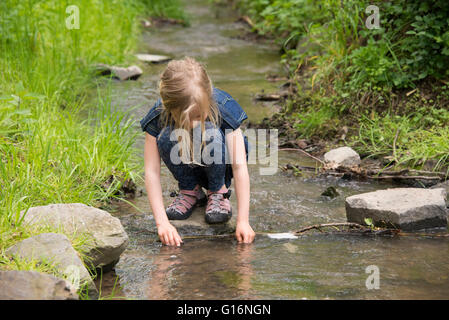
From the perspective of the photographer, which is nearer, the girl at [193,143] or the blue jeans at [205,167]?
the girl at [193,143]

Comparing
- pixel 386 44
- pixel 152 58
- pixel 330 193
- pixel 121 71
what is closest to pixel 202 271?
pixel 330 193

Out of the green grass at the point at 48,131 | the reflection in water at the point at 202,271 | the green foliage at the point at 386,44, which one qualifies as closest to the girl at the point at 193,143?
the reflection in water at the point at 202,271

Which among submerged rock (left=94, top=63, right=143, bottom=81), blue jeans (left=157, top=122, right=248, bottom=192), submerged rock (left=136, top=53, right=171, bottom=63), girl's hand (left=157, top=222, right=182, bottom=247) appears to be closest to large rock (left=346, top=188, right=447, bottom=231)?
blue jeans (left=157, top=122, right=248, bottom=192)

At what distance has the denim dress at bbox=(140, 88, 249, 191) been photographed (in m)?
2.74

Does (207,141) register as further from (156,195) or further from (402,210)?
(402,210)

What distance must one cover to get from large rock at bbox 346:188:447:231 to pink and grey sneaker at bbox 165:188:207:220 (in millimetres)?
791

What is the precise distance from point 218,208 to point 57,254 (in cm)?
95

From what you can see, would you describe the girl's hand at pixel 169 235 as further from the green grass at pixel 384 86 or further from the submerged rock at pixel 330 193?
the green grass at pixel 384 86

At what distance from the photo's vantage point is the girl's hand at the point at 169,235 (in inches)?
105

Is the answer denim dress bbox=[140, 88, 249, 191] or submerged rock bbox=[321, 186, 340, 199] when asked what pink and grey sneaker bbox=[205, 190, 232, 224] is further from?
submerged rock bbox=[321, 186, 340, 199]

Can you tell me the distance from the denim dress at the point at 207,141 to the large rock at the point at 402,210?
2.27ft

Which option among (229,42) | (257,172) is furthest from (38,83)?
(229,42)

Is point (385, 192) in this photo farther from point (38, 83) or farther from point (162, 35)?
point (162, 35)

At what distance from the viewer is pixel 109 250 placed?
7.61ft
